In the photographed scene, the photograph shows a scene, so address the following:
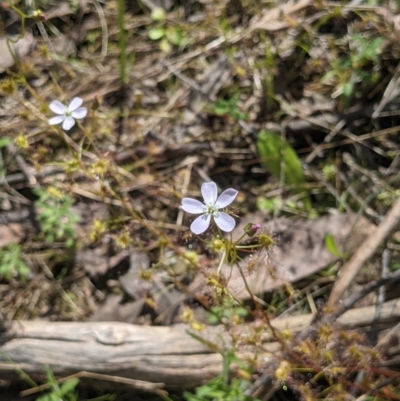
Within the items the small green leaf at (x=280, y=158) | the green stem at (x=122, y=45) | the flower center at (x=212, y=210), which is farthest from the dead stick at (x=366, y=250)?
the green stem at (x=122, y=45)

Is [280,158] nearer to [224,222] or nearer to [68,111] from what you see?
[68,111]

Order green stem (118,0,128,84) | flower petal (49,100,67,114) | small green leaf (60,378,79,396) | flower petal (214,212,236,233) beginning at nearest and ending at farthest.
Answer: flower petal (214,212,236,233)
small green leaf (60,378,79,396)
flower petal (49,100,67,114)
green stem (118,0,128,84)

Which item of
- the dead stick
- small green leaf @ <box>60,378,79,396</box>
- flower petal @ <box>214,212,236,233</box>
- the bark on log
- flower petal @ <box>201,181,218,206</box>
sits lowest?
the bark on log

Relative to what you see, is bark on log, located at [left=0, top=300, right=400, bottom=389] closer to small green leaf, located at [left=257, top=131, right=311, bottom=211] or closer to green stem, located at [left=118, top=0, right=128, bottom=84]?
small green leaf, located at [left=257, top=131, right=311, bottom=211]

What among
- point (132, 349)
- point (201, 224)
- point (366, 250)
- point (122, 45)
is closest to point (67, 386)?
point (132, 349)

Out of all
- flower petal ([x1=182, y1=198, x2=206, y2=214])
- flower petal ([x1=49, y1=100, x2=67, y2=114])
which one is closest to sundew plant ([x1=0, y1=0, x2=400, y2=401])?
flower petal ([x1=49, y1=100, x2=67, y2=114])

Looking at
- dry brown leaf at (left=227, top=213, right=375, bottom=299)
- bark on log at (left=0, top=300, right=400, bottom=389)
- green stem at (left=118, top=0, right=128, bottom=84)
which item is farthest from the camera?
green stem at (left=118, top=0, right=128, bottom=84)
